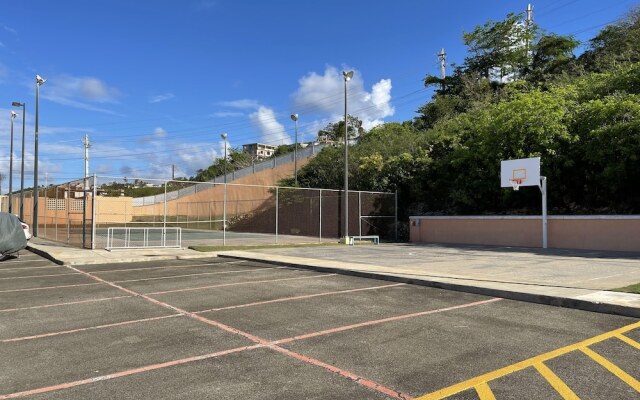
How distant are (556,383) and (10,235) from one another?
16772mm

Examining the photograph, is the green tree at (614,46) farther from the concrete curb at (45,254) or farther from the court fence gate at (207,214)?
the concrete curb at (45,254)

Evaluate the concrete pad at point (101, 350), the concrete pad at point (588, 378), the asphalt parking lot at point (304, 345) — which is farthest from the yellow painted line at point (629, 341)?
the concrete pad at point (101, 350)

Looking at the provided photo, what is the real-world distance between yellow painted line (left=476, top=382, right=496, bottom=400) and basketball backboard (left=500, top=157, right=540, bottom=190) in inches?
769

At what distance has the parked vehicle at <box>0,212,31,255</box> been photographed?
51.1ft

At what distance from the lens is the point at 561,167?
23500 millimetres

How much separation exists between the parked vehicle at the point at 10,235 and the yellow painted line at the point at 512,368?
15.9 meters

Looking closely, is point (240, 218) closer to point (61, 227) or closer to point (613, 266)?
point (61, 227)

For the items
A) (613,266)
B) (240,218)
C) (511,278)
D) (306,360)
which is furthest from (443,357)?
(240,218)

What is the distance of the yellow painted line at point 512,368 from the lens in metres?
4.26

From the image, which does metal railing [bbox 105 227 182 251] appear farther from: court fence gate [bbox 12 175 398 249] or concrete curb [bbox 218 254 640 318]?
→ concrete curb [bbox 218 254 640 318]

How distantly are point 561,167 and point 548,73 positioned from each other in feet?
→ 73.8

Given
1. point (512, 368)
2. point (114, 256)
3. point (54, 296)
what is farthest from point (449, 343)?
point (114, 256)

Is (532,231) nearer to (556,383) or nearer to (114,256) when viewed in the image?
(114,256)

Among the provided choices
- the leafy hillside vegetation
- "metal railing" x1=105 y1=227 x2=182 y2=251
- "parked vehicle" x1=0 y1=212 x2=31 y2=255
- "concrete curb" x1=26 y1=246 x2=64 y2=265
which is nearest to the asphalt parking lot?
"concrete curb" x1=26 y1=246 x2=64 y2=265
